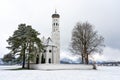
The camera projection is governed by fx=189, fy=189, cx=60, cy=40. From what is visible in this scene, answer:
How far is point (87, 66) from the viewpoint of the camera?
4931 cm

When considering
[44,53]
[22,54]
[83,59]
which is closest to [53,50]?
[44,53]

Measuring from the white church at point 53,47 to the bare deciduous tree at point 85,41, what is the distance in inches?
443

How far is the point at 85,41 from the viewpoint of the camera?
51000 millimetres

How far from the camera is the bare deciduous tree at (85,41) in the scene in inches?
1981

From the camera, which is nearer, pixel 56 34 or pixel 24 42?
pixel 24 42

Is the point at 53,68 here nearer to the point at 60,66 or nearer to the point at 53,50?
the point at 60,66

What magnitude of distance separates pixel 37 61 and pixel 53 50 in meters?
6.25

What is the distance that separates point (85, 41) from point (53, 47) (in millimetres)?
13744

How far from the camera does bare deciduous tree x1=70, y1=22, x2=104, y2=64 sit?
50.3m

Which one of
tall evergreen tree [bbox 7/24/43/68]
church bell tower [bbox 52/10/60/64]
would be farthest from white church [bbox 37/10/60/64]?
tall evergreen tree [bbox 7/24/43/68]
